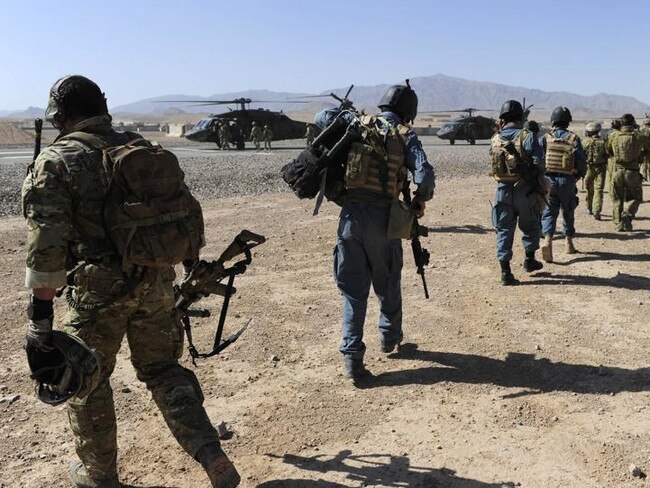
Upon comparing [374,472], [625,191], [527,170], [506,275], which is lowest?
[374,472]

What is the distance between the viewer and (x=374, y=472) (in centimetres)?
315

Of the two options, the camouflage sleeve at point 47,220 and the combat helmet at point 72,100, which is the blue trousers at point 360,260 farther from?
the camouflage sleeve at point 47,220

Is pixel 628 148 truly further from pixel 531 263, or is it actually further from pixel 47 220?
pixel 47 220

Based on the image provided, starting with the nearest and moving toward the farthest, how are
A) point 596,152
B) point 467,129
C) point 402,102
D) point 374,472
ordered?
point 374,472 → point 402,102 → point 596,152 → point 467,129

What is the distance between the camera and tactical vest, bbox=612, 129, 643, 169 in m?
8.95

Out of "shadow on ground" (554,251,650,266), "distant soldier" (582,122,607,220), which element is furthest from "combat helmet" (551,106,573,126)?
"distant soldier" (582,122,607,220)

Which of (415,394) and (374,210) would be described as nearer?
(415,394)

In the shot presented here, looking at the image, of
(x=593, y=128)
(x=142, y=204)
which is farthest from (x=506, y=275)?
(x=593, y=128)

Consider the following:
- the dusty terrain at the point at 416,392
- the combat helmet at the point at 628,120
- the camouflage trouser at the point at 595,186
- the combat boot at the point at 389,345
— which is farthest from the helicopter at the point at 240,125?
the combat boot at the point at 389,345

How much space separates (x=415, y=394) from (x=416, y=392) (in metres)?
0.03

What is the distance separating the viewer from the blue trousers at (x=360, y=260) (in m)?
4.16

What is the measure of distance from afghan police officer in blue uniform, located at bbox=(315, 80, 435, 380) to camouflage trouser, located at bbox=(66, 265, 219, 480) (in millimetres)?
1456

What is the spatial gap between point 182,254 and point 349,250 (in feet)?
5.27

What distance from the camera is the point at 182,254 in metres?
2.81
